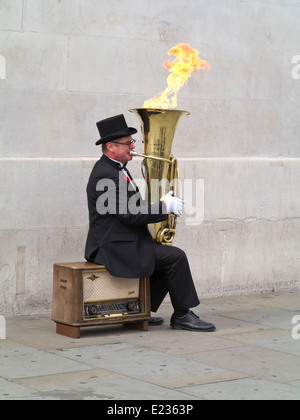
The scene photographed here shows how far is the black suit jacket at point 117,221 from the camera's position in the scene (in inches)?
263

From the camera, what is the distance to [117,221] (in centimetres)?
675

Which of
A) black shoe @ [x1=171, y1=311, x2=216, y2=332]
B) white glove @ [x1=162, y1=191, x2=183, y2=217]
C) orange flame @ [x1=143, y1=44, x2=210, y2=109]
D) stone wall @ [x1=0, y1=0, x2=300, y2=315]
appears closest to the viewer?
white glove @ [x1=162, y1=191, x2=183, y2=217]

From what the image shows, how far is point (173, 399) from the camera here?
4.95 metres

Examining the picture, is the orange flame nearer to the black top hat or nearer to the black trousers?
the black top hat

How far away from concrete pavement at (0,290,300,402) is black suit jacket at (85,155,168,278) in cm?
61

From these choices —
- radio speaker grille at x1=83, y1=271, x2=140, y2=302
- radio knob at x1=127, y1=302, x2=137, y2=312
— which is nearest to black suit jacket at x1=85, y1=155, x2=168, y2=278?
radio speaker grille at x1=83, y1=271, x2=140, y2=302

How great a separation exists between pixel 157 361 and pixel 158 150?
1.81 m

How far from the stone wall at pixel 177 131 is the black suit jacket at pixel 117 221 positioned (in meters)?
1.00

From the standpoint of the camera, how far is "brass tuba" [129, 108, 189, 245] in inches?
266

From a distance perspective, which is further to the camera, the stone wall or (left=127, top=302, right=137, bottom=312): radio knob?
the stone wall

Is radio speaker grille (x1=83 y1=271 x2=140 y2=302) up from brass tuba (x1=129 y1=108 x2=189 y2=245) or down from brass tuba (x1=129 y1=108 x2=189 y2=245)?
down

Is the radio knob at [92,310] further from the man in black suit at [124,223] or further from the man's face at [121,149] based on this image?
the man's face at [121,149]

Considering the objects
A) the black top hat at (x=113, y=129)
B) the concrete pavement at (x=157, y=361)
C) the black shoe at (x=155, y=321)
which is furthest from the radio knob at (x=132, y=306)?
the black top hat at (x=113, y=129)
